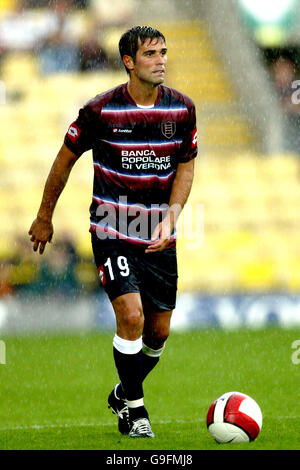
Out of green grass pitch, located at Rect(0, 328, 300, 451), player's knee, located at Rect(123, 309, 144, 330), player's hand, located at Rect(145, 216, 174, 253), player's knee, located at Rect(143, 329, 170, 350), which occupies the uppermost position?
player's hand, located at Rect(145, 216, 174, 253)

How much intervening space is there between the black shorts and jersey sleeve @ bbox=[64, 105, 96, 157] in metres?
0.51

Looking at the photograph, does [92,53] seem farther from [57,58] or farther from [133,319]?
[133,319]

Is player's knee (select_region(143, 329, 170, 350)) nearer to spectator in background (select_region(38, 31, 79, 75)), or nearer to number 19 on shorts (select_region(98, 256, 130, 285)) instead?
number 19 on shorts (select_region(98, 256, 130, 285))

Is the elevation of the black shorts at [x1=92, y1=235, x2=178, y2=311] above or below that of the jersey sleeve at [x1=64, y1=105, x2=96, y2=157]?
below

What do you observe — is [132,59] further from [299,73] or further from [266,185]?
[299,73]

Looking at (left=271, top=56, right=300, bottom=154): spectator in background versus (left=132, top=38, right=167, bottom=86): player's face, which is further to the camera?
(left=271, top=56, right=300, bottom=154): spectator in background

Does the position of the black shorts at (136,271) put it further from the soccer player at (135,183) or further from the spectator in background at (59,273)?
the spectator in background at (59,273)

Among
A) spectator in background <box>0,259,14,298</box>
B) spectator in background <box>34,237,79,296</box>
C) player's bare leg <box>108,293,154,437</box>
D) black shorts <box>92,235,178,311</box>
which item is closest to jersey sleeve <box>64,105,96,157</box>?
black shorts <box>92,235,178,311</box>

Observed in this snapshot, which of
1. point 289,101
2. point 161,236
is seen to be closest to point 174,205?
point 161,236

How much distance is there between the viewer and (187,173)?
5.76 metres

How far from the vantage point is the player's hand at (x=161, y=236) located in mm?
5484

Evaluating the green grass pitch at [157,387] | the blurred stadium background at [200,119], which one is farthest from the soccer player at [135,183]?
the blurred stadium background at [200,119]

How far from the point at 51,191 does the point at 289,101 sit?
39.6ft

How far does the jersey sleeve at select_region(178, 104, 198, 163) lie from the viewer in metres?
5.80
